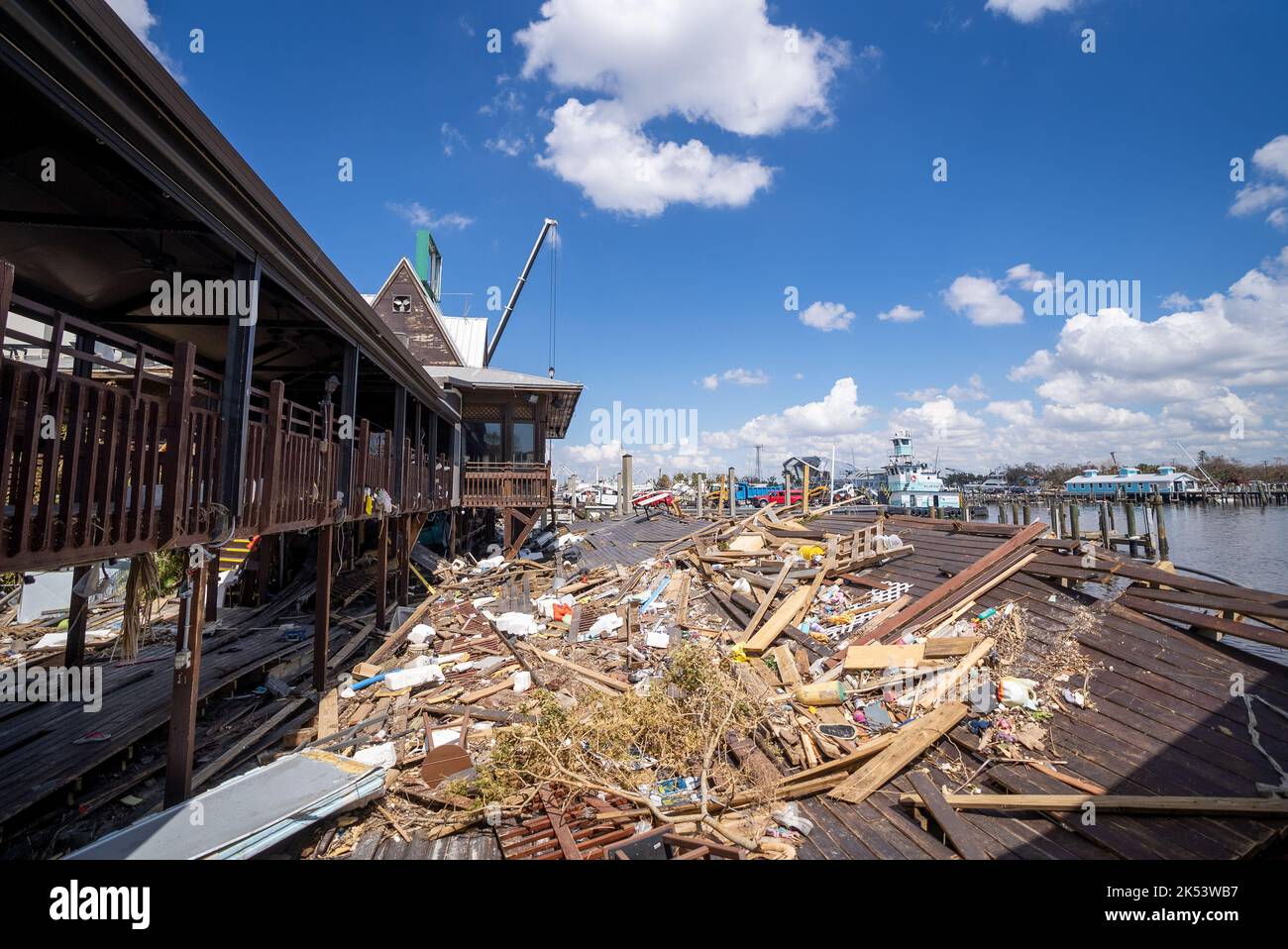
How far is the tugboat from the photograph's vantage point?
44.5 m

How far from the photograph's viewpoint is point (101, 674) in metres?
8.84

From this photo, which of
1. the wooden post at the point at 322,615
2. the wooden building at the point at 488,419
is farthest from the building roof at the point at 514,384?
the wooden post at the point at 322,615

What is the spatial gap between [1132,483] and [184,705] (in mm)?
93416

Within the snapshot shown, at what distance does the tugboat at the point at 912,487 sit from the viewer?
44.5 m

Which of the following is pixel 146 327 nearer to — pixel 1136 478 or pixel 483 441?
pixel 483 441

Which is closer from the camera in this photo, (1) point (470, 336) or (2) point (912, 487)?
(1) point (470, 336)

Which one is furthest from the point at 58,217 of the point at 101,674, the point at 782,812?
the point at 782,812

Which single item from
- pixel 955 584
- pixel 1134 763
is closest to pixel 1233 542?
pixel 955 584

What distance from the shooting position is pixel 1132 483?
7000cm

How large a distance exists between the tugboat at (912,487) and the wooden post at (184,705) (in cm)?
4457

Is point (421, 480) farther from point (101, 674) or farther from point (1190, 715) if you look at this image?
point (1190, 715)

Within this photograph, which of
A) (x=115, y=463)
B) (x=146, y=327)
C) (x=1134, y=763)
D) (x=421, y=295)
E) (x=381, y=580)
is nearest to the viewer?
(x=115, y=463)
